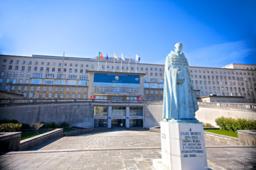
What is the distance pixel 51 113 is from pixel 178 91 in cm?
2544

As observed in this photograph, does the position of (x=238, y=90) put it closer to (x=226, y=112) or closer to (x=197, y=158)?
(x=226, y=112)

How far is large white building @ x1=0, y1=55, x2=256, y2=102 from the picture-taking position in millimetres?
43494

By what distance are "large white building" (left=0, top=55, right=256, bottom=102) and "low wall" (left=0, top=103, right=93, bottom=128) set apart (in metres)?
8.73

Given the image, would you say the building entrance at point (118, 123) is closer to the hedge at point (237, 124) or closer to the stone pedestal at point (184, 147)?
the hedge at point (237, 124)

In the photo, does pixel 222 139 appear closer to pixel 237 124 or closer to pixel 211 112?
pixel 237 124

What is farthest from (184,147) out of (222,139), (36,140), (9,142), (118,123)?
(118,123)

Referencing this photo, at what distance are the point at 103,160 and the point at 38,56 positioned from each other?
5937cm

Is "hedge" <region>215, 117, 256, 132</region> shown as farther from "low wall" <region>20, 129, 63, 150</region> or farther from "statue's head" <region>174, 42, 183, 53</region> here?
"low wall" <region>20, 129, 63, 150</region>

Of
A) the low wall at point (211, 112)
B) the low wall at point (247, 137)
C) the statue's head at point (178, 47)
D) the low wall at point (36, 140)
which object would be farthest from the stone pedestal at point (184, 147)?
the low wall at point (211, 112)

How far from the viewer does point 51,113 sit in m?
23.5

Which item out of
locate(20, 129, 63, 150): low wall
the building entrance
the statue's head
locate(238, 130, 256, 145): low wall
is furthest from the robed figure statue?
the building entrance

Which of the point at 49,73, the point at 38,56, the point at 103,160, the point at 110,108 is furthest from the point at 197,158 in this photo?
the point at 38,56

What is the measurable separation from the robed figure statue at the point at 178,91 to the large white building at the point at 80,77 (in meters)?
33.8

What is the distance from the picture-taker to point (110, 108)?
3331 cm
